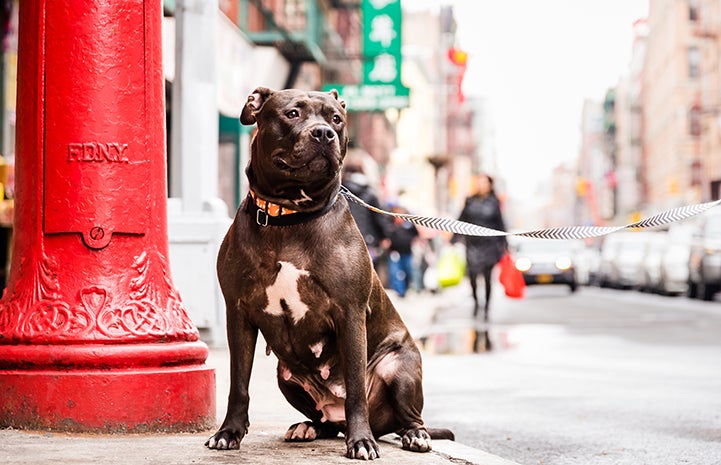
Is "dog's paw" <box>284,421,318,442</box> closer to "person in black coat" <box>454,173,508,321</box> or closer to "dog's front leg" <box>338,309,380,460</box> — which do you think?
"dog's front leg" <box>338,309,380,460</box>

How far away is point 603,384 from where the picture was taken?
9.02 m

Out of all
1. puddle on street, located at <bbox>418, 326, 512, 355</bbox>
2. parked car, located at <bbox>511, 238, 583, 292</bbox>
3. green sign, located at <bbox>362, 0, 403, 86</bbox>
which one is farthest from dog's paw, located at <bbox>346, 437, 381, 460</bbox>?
parked car, located at <bbox>511, 238, 583, 292</bbox>

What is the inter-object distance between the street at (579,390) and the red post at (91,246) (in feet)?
5.80

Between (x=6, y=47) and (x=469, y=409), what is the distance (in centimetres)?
974

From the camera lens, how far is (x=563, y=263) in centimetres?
3459

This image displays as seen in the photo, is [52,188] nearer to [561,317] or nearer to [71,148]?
[71,148]

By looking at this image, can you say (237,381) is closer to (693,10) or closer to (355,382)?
(355,382)

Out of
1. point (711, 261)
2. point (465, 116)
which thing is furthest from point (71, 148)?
point (465, 116)

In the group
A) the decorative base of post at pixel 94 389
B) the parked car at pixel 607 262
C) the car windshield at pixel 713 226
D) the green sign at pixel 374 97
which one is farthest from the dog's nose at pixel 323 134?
the parked car at pixel 607 262

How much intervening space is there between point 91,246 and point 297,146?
4.22ft

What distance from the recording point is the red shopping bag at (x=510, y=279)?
675 inches

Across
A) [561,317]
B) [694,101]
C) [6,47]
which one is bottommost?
[561,317]

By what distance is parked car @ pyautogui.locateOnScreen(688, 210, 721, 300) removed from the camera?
24547 millimetres

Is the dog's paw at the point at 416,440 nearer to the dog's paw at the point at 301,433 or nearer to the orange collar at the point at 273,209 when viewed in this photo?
the dog's paw at the point at 301,433
